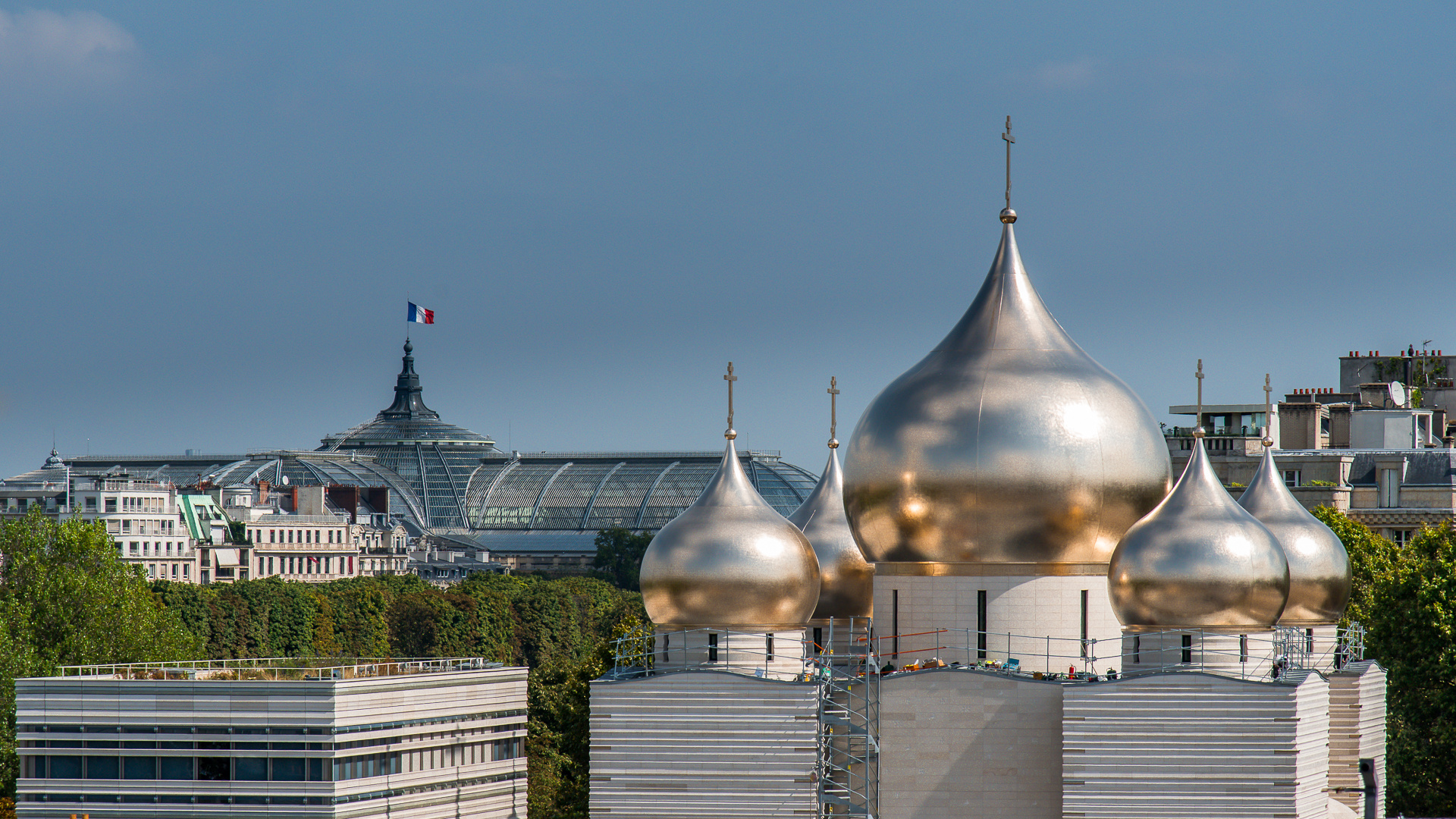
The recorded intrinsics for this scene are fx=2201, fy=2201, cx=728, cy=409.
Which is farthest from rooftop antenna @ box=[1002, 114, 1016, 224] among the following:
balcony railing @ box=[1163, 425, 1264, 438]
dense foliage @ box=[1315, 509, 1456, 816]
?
balcony railing @ box=[1163, 425, 1264, 438]

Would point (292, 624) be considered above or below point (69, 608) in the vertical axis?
below

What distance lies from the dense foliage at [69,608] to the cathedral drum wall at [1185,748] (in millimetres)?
35116

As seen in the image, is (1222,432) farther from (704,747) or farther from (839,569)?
(704,747)

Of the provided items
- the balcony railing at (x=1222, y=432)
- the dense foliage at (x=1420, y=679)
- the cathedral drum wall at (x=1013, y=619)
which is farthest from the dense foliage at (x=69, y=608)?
the balcony railing at (x=1222, y=432)

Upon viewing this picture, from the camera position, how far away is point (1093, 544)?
4678 centimetres

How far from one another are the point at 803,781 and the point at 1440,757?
26.6 meters

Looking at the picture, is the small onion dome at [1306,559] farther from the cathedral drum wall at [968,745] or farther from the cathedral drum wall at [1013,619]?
the cathedral drum wall at [968,745]

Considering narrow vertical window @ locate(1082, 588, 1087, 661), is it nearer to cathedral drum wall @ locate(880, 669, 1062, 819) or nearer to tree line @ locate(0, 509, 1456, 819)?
cathedral drum wall @ locate(880, 669, 1062, 819)

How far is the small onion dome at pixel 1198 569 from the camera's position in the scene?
4319 centimetres

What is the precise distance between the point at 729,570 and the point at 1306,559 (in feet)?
49.5

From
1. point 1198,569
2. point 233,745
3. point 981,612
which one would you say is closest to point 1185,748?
point 1198,569

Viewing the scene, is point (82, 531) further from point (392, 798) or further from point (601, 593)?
point (601, 593)

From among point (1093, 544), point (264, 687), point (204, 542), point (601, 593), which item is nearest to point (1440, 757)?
point (1093, 544)

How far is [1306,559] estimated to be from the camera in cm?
5172
